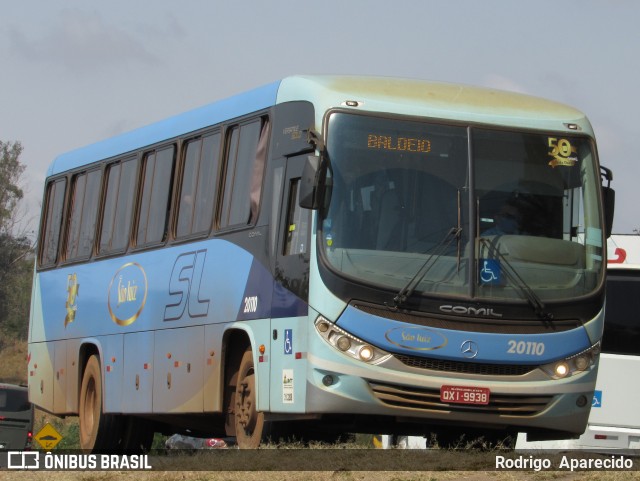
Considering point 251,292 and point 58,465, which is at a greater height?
point 251,292

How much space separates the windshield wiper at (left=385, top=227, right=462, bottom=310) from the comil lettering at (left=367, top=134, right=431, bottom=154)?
2.66ft

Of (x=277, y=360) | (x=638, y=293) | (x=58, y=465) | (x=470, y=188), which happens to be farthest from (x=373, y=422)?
(x=638, y=293)

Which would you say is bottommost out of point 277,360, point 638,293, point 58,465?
point 58,465

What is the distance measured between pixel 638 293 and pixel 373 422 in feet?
20.5

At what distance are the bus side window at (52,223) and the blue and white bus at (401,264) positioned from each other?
5.74 metres

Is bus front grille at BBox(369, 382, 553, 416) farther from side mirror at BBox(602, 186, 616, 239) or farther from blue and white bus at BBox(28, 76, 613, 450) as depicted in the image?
side mirror at BBox(602, 186, 616, 239)

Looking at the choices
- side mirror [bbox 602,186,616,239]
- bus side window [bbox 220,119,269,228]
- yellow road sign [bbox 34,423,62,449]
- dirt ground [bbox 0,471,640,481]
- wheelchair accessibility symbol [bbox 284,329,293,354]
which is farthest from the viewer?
yellow road sign [bbox 34,423,62,449]

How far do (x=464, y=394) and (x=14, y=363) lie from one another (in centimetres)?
7891

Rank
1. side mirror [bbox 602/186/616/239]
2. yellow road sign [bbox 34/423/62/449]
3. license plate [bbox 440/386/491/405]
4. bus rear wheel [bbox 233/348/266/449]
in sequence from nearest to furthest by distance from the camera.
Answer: license plate [bbox 440/386/491/405]
side mirror [bbox 602/186/616/239]
bus rear wheel [bbox 233/348/266/449]
yellow road sign [bbox 34/423/62/449]

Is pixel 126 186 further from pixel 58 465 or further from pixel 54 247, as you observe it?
pixel 58 465

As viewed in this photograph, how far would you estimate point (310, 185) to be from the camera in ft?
44.2

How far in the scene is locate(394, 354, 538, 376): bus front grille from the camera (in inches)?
531

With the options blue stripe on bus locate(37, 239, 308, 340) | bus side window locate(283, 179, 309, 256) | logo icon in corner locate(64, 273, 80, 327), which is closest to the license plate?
blue stripe on bus locate(37, 239, 308, 340)

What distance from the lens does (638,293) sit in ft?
62.8
